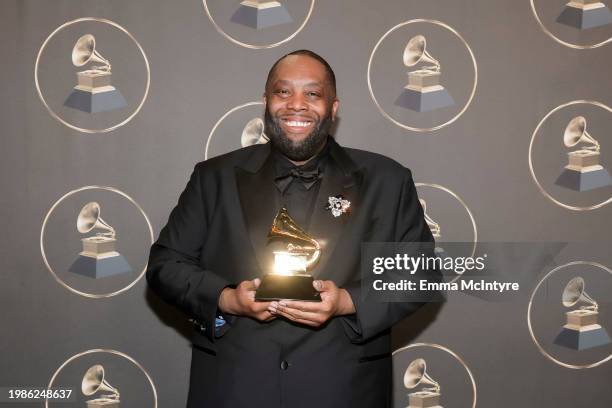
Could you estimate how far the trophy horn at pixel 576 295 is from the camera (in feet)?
8.61

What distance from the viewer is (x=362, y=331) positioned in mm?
1802

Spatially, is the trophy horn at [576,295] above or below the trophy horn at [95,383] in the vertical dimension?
above

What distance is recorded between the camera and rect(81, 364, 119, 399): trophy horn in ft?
8.35

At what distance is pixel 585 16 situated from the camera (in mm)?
2564

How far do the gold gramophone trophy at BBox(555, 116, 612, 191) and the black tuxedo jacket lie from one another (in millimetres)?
838

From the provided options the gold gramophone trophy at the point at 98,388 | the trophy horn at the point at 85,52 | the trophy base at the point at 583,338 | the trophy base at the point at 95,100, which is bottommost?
the gold gramophone trophy at the point at 98,388

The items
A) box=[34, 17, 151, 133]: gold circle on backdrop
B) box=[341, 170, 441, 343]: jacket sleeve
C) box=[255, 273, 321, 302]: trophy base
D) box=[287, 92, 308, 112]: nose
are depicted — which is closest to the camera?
box=[255, 273, 321, 302]: trophy base

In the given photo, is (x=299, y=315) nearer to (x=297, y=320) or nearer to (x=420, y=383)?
(x=297, y=320)

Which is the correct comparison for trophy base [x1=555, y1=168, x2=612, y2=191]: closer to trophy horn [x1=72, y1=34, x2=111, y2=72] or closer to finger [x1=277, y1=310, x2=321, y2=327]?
finger [x1=277, y1=310, x2=321, y2=327]

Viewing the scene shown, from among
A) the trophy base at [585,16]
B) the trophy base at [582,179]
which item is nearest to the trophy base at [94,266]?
the trophy base at [582,179]

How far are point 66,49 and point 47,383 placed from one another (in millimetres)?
1120

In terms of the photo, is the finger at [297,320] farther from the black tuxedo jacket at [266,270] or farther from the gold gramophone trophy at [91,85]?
the gold gramophone trophy at [91,85]

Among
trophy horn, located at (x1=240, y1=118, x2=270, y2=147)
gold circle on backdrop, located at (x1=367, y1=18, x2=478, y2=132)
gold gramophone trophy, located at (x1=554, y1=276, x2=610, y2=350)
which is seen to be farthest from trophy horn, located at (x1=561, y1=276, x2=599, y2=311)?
trophy horn, located at (x1=240, y1=118, x2=270, y2=147)

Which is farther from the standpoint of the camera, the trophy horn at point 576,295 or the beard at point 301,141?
the trophy horn at point 576,295
